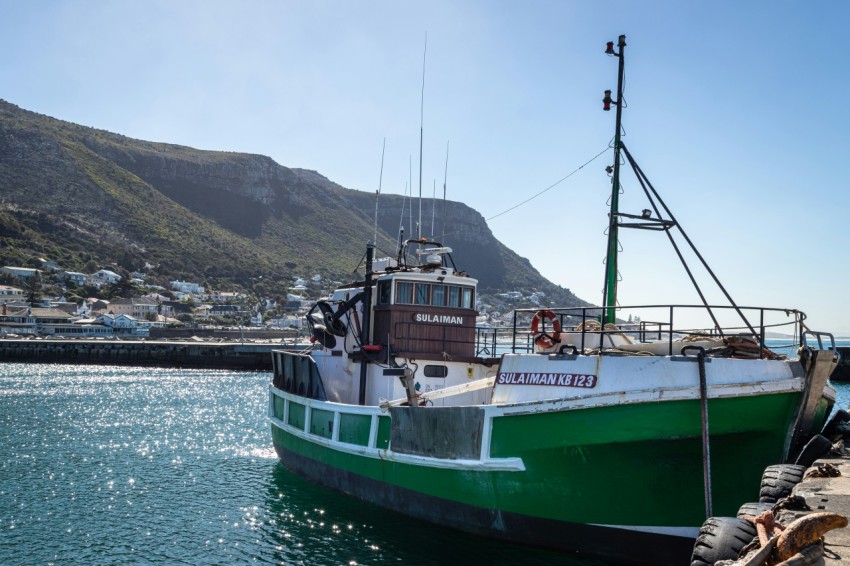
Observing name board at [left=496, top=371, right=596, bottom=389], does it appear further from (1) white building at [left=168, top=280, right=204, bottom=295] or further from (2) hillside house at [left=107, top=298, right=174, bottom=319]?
(1) white building at [left=168, top=280, right=204, bottom=295]

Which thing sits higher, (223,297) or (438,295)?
(438,295)

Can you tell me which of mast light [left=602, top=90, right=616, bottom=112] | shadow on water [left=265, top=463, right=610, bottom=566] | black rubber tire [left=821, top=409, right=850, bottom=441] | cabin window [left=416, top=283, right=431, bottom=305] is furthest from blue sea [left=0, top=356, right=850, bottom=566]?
mast light [left=602, top=90, right=616, bottom=112]

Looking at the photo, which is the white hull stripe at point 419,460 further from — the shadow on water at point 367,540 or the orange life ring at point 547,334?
the orange life ring at point 547,334

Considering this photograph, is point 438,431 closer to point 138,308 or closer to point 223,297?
point 138,308

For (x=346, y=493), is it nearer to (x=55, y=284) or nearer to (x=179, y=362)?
(x=179, y=362)

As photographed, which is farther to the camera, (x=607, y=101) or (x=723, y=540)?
(x=607, y=101)

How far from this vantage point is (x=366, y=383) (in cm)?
1633

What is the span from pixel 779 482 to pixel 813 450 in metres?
2.08

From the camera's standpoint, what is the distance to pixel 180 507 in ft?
53.1

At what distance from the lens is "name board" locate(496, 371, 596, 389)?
10.9m

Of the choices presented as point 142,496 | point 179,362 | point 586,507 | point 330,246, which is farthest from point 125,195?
point 586,507

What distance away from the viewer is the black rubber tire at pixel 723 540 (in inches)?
295

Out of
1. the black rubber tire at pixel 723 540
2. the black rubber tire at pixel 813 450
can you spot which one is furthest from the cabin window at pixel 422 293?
the black rubber tire at pixel 723 540

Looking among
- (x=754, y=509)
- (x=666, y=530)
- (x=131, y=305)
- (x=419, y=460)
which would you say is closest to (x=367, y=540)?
(x=419, y=460)
